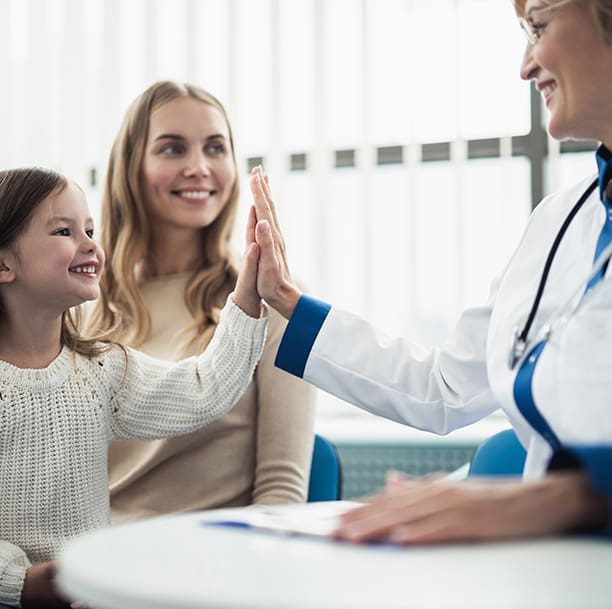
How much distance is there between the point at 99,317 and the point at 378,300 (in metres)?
1.41

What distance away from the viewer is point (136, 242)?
229cm

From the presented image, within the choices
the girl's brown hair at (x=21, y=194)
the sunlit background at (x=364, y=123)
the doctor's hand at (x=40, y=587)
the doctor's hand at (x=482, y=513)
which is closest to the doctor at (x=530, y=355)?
the doctor's hand at (x=482, y=513)

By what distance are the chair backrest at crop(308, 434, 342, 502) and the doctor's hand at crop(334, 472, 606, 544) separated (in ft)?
3.47

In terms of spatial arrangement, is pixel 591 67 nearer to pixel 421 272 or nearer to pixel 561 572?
pixel 561 572

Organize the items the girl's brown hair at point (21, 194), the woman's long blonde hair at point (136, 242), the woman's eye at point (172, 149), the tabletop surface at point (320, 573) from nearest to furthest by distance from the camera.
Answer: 1. the tabletop surface at point (320, 573)
2. the girl's brown hair at point (21, 194)
3. the woman's long blonde hair at point (136, 242)
4. the woman's eye at point (172, 149)

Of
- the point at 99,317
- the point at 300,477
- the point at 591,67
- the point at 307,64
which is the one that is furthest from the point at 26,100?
the point at 591,67

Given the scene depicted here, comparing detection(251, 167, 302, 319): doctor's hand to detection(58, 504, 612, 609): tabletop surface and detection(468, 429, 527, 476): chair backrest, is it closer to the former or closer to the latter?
detection(468, 429, 527, 476): chair backrest

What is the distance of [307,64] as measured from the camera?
11.4 ft

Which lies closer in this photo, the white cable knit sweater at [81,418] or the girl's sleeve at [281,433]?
the white cable knit sweater at [81,418]

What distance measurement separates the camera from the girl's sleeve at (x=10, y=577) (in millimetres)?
1553

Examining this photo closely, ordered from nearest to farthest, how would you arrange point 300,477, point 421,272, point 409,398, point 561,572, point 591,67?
point 561,572
point 591,67
point 409,398
point 300,477
point 421,272

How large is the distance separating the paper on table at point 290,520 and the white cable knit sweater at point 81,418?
2.12 ft

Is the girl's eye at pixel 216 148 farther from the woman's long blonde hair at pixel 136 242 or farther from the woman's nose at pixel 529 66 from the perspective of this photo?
the woman's nose at pixel 529 66

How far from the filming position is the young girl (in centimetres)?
165
